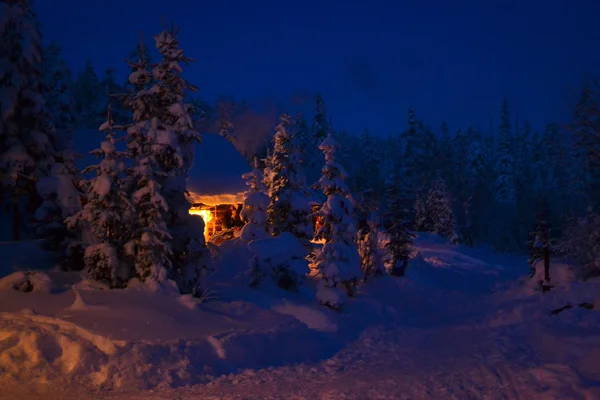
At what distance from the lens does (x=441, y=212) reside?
5466 centimetres

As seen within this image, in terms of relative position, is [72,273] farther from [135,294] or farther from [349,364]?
[349,364]

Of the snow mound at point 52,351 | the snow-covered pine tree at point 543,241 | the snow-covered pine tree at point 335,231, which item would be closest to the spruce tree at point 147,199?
the snow mound at point 52,351

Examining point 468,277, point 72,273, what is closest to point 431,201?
point 468,277

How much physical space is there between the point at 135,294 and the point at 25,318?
2541mm

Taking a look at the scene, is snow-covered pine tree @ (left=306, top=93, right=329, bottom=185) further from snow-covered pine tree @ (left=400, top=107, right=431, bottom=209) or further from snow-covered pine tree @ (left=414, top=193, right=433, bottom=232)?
snow-covered pine tree @ (left=414, top=193, right=433, bottom=232)

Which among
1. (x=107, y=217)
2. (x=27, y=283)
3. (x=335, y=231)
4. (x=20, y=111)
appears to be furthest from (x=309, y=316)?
(x=20, y=111)

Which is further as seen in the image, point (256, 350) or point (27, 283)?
point (27, 283)

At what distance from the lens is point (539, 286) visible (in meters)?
27.4

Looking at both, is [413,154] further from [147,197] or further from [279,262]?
[147,197]

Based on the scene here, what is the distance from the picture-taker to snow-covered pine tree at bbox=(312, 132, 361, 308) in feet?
63.0

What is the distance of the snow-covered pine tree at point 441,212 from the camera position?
53938mm

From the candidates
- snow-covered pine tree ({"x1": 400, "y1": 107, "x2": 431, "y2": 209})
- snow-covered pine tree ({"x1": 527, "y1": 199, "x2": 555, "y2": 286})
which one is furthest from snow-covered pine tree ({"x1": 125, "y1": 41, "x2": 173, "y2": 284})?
snow-covered pine tree ({"x1": 400, "y1": 107, "x2": 431, "y2": 209})

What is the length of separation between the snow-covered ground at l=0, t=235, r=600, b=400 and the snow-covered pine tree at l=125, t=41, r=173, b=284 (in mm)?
890

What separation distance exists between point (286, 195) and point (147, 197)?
11.7m
